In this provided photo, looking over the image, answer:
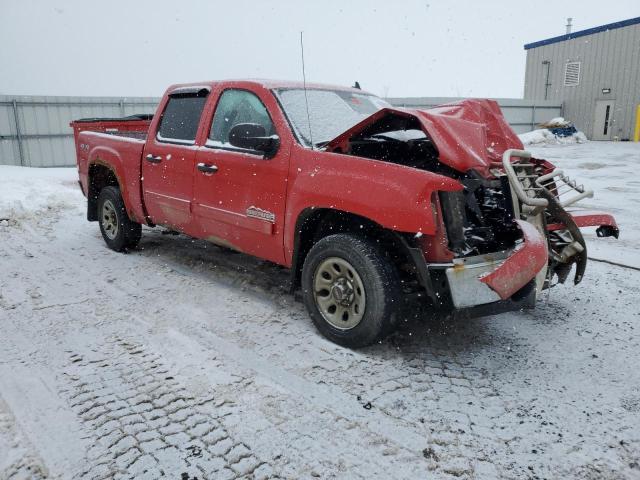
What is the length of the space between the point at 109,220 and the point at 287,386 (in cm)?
408

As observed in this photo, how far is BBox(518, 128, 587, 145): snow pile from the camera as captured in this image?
23.6 meters

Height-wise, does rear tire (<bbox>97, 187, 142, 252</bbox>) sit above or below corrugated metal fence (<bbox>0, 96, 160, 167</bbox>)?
below

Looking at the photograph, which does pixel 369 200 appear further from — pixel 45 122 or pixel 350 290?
pixel 45 122

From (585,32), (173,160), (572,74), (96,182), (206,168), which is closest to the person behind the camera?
(206,168)

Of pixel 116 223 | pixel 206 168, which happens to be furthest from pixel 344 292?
pixel 116 223

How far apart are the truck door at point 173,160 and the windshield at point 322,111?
1027mm

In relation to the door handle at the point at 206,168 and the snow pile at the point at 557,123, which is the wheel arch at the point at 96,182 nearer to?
the door handle at the point at 206,168

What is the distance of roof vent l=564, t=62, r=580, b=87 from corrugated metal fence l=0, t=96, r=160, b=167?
21.4 m

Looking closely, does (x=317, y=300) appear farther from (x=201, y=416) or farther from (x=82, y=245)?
(x=82, y=245)

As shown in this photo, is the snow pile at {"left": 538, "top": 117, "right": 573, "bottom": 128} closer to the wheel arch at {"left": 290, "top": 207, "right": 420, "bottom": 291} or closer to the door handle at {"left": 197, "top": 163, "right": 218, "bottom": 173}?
the door handle at {"left": 197, "top": 163, "right": 218, "bottom": 173}

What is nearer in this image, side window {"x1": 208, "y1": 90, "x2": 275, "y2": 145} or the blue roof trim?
side window {"x1": 208, "y1": 90, "x2": 275, "y2": 145}

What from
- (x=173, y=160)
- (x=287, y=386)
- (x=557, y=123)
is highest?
(x=173, y=160)

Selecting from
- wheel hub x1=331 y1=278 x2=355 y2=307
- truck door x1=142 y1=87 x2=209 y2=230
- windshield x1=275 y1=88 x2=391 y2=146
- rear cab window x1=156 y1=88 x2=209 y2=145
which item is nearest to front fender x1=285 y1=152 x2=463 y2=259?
windshield x1=275 y1=88 x2=391 y2=146

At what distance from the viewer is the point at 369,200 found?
10.4 ft
